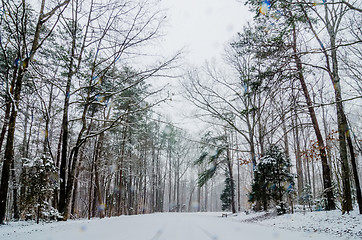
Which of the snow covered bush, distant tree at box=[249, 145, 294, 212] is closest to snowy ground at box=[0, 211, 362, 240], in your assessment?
the snow covered bush

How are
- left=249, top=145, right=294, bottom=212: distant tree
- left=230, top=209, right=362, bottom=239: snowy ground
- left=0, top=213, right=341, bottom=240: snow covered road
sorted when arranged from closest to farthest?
left=0, top=213, right=341, bottom=240: snow covered road → left=230, top=209, right=362, bottom=239: snowy ground → left=249, top=145, right=294, bottom=212: distant tree

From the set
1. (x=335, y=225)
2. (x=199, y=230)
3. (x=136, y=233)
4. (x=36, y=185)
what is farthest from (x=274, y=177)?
(x=36, y=185)

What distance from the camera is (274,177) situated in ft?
37.0

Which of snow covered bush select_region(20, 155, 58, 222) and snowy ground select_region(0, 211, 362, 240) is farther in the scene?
snow covered bush select_region(20, 155, 58, 222)

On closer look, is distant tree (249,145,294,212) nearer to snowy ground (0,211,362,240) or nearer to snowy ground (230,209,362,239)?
snowy ground (0,211,362,240)

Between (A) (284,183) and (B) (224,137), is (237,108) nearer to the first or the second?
(B) (224,137)

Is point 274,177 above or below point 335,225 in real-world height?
above

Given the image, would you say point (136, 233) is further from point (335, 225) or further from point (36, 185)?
point (335, 225)

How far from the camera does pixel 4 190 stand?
21.9 ft

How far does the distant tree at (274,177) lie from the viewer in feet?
35.9

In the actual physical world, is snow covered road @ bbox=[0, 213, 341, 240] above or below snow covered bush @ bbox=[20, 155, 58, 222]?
below

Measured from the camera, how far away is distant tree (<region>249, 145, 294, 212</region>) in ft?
35.9

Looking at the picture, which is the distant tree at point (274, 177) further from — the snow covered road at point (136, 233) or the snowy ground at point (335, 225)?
the snow covered road at point (136, 233)

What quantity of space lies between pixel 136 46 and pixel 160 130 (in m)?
24.7
